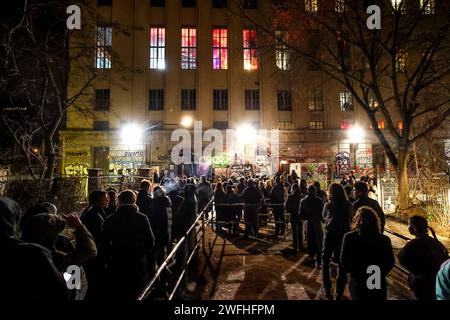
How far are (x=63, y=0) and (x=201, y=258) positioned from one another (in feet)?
45.6

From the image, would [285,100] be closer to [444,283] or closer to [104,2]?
[104,2]

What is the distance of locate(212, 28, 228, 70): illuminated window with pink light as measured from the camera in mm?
31172

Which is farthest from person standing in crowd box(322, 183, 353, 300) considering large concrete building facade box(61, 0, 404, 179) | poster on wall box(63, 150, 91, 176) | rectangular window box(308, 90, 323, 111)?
poster on wall box(63, 150, 91, 176)

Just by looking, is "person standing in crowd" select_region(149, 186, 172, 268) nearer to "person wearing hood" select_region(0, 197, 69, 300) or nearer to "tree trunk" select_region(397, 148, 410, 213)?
"person wearing hood" select_region(0, 197, 69, 300)

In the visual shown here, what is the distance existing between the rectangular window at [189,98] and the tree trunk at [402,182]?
815 inches

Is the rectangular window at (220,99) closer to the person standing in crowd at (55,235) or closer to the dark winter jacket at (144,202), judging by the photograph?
the dark winter jacket at (144,202)

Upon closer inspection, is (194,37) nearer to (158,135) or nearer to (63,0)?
(158,135)

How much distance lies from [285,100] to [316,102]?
3327mm

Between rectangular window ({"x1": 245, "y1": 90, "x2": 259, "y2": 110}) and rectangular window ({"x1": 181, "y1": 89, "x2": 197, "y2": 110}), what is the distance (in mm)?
5497

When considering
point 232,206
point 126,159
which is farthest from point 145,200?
point 126,159

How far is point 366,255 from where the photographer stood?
3930mm

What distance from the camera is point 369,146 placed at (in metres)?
30.5

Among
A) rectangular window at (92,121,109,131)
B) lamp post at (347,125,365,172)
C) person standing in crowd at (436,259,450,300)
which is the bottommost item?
person standing in crowd at (436,259,450,300)
